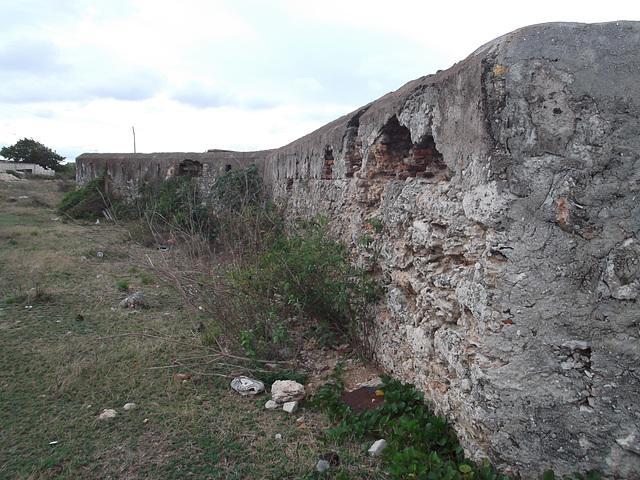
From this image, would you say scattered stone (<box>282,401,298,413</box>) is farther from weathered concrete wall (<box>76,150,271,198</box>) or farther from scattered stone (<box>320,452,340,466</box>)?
weathered concrete wall (<box>76,150,271,198</box>)

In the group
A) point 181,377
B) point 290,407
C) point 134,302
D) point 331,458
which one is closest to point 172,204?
point 134,302

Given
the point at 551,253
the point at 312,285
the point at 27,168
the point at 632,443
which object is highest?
the point at 27,168

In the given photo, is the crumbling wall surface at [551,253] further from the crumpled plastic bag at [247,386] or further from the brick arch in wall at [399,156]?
the crumpled plastic bag at [247,386]

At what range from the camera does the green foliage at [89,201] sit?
12.0 m

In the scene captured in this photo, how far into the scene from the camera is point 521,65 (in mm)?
2025

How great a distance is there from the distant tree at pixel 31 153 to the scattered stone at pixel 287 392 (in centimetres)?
3596

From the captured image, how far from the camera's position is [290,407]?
2.89m

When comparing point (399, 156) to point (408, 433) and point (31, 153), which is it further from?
point (31, 153)

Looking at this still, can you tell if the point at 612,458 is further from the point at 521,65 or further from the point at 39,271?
the point at 39,271

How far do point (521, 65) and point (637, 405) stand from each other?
1.53 metres

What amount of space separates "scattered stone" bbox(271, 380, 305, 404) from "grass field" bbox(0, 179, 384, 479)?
12 cm

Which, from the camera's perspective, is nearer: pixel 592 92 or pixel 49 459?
pixel 592 92

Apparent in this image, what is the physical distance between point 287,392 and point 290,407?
147 mm

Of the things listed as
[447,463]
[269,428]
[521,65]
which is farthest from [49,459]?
[521,65]
